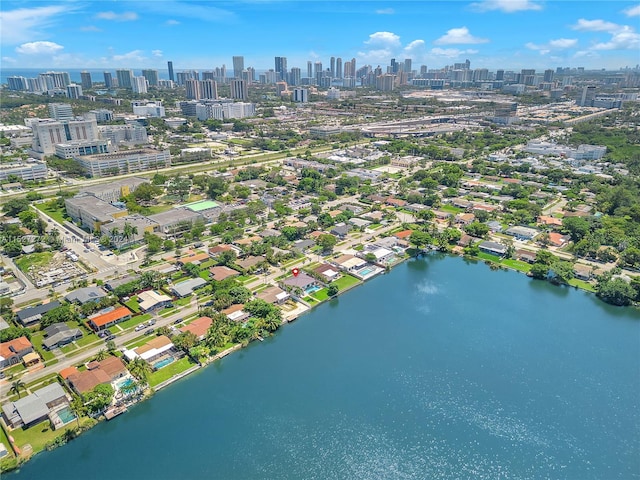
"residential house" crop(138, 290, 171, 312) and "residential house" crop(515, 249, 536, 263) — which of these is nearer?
"residential house" crop(138, 290, 171, 312)

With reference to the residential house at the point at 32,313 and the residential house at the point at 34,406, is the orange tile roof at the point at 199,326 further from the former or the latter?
the residential house at the point at 32,313

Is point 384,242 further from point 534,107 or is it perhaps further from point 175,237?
point 534,107

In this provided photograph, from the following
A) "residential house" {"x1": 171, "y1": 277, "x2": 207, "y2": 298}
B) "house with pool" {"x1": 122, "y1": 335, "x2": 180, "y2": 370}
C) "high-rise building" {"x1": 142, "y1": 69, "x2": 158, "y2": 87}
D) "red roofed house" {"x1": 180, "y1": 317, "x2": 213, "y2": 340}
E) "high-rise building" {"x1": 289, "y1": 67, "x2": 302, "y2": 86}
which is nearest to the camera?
"house with pool" {"x1": 122, "y1": 335, "x2": 180, "y2": 370}

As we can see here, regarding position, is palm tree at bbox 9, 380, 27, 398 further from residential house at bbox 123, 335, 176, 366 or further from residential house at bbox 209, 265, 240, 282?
residential house at bbox 209, 265, 240, 282

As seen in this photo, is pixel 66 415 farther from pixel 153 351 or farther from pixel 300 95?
pixel 300 95

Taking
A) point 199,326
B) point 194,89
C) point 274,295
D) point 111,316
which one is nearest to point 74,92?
point 194,89

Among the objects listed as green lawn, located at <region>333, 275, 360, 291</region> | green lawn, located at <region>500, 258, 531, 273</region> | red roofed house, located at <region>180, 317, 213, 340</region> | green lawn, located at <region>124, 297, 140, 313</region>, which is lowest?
green lawn, located at <region>333, 275, 360, 291</region>

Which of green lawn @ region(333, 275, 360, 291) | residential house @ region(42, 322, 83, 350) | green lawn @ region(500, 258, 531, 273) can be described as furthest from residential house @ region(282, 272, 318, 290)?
green lawn @ region(500, 258, 531, 273)

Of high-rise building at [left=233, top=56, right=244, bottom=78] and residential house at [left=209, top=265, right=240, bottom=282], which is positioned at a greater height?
high-rise building at [left=233, top=56, right=244, bottom=78]
